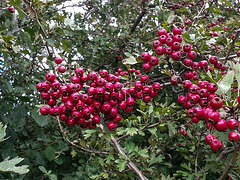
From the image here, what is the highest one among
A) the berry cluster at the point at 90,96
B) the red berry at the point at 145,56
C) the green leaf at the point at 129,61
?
the red berry at the point at 145,56

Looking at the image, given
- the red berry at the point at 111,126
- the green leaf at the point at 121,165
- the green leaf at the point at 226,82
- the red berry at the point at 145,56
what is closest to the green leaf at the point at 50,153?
the green leaf at the point at 121,165

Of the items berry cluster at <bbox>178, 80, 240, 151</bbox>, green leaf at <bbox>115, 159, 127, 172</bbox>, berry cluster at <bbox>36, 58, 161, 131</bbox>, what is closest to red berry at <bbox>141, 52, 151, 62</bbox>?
berry cluster at <bbox>36, 58, 161, 131</bbox>

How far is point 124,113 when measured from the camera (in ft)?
9.55

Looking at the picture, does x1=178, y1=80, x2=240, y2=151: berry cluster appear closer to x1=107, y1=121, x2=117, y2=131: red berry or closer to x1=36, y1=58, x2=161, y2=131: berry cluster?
x1=36, y1=58, x2=161, y2=131: berry cluster

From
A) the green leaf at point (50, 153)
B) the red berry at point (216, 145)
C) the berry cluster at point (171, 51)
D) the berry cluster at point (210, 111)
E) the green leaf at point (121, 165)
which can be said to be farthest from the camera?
the green leaf at point (50, 153)

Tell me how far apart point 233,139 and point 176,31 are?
949 millimetres

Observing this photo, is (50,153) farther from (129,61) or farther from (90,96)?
(129,61)

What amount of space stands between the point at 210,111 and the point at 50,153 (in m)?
2.44

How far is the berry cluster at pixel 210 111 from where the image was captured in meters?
1.05

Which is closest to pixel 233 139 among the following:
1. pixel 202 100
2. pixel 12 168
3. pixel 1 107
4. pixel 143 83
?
pixel 202 100

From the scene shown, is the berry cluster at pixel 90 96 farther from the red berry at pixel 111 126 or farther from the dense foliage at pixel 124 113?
the dense foliage at pixel 124 113

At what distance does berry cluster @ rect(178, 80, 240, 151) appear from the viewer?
3.46 ft

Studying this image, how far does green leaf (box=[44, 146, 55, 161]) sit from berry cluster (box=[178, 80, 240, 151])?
2.15 meters

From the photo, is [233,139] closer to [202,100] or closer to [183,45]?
[202,100]
